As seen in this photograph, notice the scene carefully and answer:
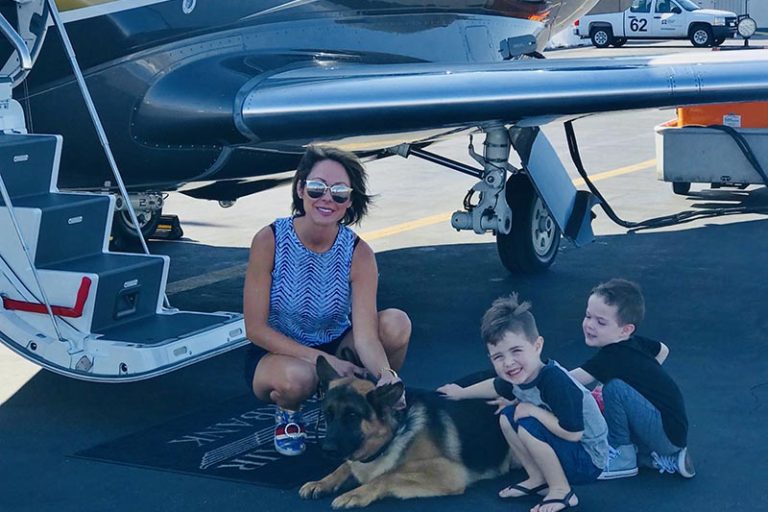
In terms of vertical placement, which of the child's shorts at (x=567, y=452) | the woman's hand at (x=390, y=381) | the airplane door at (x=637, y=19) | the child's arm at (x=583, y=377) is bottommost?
the airplane door at (x=637, y=19)

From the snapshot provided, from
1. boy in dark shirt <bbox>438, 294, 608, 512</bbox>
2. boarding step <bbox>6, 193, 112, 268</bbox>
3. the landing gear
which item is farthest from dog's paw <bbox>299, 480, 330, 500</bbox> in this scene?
the landing gear

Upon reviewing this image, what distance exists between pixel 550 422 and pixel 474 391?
0.55 metres

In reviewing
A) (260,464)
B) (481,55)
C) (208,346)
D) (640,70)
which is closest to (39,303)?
(208,346)

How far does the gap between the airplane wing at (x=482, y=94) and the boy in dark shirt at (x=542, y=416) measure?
267cm

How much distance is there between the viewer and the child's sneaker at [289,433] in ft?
18.3

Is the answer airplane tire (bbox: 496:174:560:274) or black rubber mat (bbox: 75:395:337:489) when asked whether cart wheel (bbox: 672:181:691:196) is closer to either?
airplane tire (bbox: 496:174:560:274)

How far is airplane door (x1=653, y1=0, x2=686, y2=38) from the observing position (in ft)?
135

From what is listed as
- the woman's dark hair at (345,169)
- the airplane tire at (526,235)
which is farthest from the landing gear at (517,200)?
the woman's dark hair at (345,169)

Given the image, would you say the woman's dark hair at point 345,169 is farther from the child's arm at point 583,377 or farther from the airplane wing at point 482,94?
the airplane wing at point 482,94

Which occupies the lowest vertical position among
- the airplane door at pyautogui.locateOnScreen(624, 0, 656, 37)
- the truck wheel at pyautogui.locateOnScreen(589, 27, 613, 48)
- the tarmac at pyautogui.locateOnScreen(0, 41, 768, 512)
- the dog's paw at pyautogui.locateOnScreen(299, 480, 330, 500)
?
the truck wheel at pyautogui.locateOnScreen(589, 27, 613, 48)

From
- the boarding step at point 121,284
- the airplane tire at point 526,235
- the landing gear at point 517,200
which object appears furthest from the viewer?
the airplane tire at point 526,235

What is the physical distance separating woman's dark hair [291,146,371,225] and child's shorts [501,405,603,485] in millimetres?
1163

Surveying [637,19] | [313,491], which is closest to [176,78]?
[313,491]

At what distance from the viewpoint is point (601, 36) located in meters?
41.6
